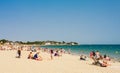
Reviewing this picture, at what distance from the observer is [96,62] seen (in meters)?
20.3

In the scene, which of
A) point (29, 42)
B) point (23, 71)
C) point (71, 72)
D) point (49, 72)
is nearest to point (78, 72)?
point (71, 72)

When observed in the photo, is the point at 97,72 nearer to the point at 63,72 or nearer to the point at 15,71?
the point at 63,72

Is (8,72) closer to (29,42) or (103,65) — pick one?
(103,65)

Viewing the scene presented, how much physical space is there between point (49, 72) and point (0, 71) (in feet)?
9.77

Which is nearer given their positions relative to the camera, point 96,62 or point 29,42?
point 96,62

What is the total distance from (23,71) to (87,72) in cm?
410

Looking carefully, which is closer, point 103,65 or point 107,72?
point 107,72

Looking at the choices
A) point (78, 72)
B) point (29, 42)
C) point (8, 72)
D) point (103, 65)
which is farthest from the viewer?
point (29, 42)

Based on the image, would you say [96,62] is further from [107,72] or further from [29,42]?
[29,42]

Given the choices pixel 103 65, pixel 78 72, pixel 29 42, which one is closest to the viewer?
pixel 78 72

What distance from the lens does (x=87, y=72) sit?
15078 millimetres

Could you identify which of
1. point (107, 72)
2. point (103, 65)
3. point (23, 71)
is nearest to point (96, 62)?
point (103, 65)

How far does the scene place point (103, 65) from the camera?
19234 millimetres

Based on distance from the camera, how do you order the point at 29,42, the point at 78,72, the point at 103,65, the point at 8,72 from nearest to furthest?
the point at 8,72, the point at 78,72, the point at 103,65, the point at 29,42
